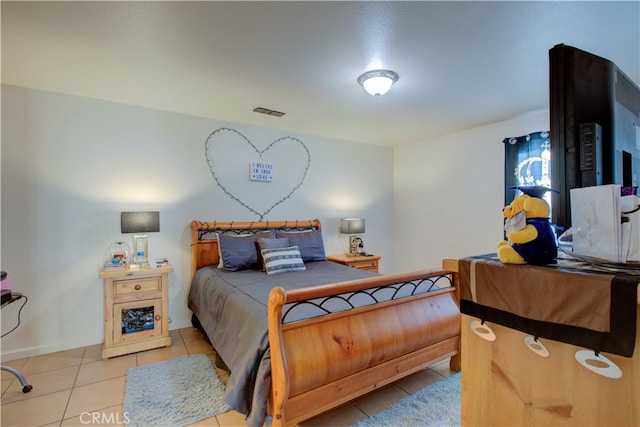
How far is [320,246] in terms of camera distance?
3854mm

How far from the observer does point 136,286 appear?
112 inches

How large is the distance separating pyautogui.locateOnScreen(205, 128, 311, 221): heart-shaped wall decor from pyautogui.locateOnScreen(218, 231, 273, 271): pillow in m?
0.59

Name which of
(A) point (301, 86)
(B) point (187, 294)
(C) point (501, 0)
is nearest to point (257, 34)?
(A) point (301, 86)

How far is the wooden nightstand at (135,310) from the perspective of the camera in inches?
107

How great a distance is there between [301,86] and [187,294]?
2.53m

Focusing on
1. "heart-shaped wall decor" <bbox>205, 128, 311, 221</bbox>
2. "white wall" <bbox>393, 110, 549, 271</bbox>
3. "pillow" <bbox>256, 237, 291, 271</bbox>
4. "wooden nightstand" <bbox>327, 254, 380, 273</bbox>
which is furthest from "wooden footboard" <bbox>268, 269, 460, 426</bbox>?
"heart-shaped wall decor" <bbox>205, 128, 311, 221</bbox>

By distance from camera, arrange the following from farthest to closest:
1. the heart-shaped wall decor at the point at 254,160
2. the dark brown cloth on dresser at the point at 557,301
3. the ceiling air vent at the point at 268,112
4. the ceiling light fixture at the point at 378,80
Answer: the heart-shaped wall decor at the point at 254,160, the ceiling air vent at the point at 268,112, the ceiling light fixture at the point at 378,80, the dark brown cloth on dresser at the point at 557,301

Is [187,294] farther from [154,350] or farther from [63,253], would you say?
[63,253]

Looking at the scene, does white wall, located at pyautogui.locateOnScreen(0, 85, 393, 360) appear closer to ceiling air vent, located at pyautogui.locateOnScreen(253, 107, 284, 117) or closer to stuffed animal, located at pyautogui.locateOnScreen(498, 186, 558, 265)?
ceiling air vent, located at pyautogui.locateOnScreen(253, 107, 284, 117)

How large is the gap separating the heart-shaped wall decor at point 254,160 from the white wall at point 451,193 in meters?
1.75

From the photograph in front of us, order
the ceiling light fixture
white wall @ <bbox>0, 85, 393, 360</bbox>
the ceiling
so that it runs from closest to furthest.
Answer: the ceiling → the ceiling light fixture → white wall @ <bbox>0, 85, 393, 360</bbox>

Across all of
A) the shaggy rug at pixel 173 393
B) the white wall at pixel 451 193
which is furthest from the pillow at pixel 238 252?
the white wall at pixel 451 193

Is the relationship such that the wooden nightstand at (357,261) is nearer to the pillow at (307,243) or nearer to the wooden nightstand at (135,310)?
the pillow at (307,243)

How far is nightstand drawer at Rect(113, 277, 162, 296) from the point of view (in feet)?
9.08
